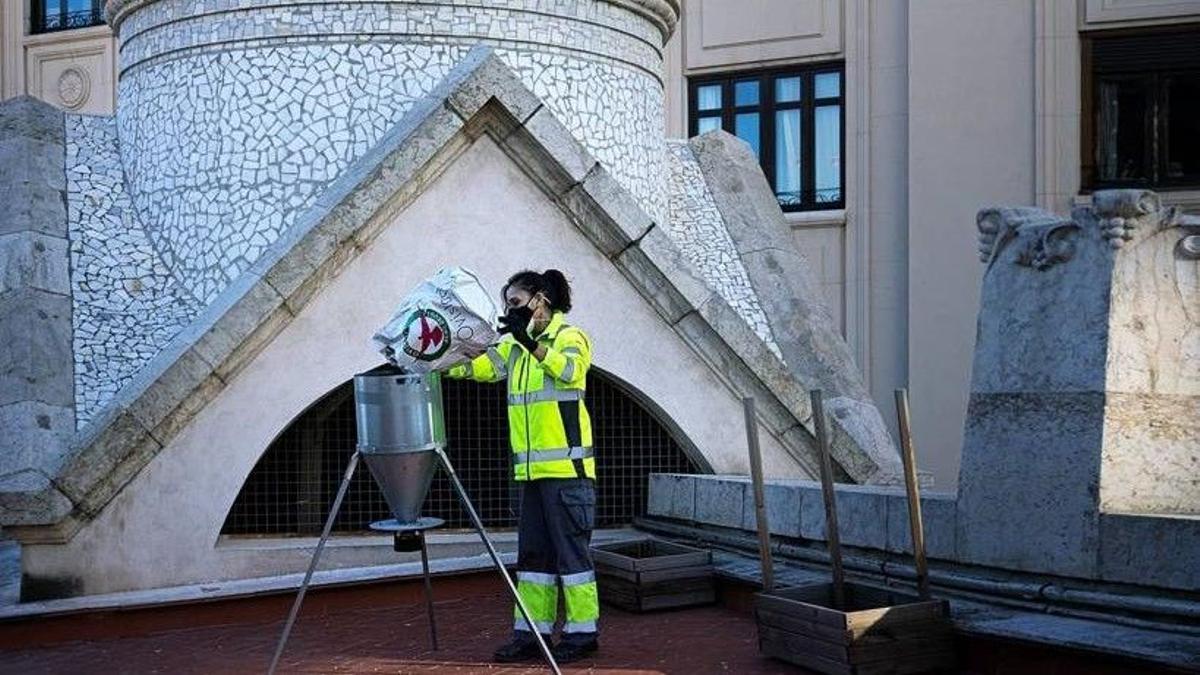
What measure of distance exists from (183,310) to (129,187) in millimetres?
1430

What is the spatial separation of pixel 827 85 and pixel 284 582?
14.7 meters

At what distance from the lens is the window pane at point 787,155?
22.0 meters

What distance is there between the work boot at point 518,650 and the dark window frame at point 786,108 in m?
14.6

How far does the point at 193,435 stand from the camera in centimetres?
878

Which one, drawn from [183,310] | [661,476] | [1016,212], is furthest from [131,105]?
[1016,212]

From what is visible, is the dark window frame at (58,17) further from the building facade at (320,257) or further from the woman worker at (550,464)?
the woman worker at (550,464)

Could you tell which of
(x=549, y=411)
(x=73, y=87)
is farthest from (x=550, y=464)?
(x=73, y=87)

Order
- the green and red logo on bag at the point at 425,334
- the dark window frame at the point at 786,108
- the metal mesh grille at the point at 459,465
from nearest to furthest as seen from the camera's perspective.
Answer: the green and red logo on bag at the point at 425,334 → the metal mesh grille at the point at 459,465 → the dark window frame at the point at 786,108

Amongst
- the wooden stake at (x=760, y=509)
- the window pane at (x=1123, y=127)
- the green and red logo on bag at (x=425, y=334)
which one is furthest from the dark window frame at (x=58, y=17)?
the wooden stake at (x=760, y=509)

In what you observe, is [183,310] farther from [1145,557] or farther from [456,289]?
[1145,557]

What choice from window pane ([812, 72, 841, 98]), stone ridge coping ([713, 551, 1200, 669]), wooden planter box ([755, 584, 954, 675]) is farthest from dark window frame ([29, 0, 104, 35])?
wooden planter box ([755, 584, 954, 675])

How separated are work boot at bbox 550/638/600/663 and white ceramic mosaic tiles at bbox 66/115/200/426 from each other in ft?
11.3

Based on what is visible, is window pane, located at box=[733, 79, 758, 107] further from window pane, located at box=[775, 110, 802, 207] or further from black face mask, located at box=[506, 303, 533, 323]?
black face mask, located at box=[506, 303, 533, 323]

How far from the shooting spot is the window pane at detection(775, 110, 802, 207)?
72.0ft
